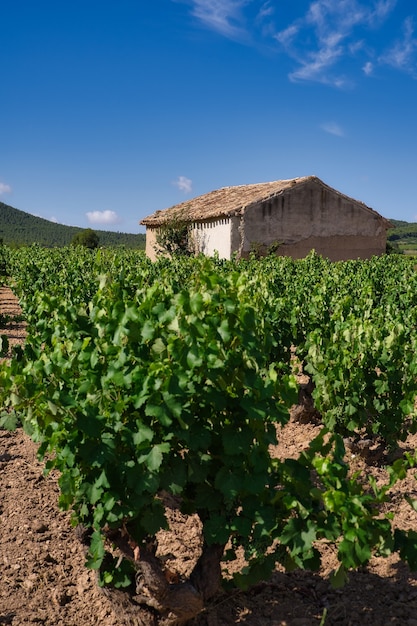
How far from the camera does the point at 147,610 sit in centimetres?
347

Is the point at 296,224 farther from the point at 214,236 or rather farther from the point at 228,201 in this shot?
the point at 228,201

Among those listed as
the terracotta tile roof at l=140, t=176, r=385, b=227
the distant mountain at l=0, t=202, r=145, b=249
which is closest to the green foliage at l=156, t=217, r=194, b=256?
the terracotta tile roof at l=140, t=176, r=385, b=227

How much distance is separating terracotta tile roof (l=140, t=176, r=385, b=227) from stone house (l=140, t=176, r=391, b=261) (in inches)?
1.6

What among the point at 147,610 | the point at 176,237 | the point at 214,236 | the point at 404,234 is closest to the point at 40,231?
the point at 404,234

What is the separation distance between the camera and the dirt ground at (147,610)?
362cm

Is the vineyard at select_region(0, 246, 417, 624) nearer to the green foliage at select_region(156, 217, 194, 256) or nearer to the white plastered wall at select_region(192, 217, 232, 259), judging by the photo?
A: the white plastered wall at select_region(192, 217, 232, 259)

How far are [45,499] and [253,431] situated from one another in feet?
8.86

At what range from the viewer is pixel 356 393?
5.73 meters

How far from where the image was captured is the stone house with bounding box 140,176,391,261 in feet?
75.5

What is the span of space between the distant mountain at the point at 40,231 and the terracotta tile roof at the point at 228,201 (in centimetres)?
7859

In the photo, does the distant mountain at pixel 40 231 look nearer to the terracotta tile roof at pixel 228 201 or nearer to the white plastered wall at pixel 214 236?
the terracotta tile roof at pixel 228 201

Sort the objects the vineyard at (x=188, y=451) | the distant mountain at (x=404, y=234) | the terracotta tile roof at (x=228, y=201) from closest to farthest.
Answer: the vineyard at (x=188, y=451) < the terracotta tile roof at (x=228, y=201) < the distant mountain at (x=404, y=234)

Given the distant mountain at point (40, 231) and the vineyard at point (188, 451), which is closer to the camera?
the vineyard at point (188, 451)

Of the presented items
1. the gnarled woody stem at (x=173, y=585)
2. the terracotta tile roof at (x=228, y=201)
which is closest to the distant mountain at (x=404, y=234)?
the terracotta tile roof at (x=228, y=201)
